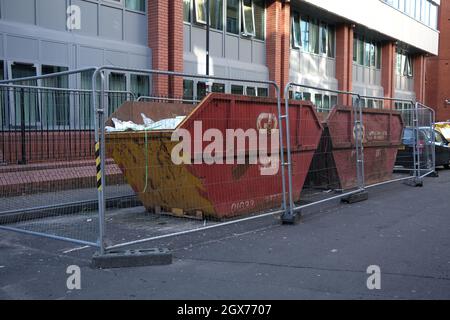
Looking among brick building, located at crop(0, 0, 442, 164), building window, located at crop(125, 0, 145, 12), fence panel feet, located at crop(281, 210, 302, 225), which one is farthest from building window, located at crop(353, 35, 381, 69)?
fence panel feet, located at crop(281, 210, 302, 225)

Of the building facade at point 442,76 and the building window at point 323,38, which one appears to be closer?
the building window at point 323,38

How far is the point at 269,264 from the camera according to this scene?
5.82 m

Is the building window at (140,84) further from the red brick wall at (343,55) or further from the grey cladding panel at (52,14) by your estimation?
the red brick wall at (343,55)

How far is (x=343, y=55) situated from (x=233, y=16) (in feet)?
29.1

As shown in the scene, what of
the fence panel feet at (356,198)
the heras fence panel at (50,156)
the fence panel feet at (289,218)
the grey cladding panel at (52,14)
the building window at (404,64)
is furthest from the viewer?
the building window at (404,64)

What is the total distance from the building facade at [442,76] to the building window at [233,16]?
1392 inches

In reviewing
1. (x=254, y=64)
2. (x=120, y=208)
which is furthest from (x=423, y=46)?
(x=120, y=208)

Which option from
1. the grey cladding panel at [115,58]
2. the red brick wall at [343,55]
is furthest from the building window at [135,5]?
the red brick wall at [343,55]

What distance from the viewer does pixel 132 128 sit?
8.59 m

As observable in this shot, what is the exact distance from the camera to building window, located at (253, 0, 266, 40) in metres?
20.2

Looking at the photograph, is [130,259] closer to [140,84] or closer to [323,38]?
[140,84]

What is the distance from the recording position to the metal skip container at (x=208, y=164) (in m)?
7.70

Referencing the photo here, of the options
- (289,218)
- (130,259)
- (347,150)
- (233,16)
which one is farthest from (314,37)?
(130,259)

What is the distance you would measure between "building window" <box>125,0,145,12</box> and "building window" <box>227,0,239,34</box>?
4.37 meters
